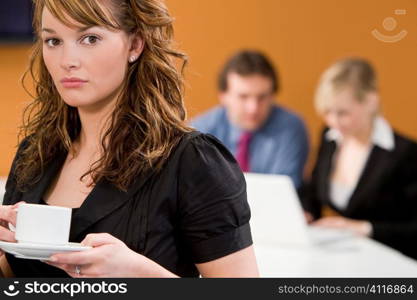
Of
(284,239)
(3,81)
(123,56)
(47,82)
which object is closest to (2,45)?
(3,81)

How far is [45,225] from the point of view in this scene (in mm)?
1000

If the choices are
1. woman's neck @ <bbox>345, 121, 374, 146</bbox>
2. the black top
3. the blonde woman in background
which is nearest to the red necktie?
the blonde woman in background

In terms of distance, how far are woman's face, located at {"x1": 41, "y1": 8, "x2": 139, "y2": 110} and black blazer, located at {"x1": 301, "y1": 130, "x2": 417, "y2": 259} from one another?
212 centimetres

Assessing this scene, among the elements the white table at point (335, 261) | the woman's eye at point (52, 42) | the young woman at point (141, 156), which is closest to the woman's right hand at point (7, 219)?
the young woman at point (141, 156)

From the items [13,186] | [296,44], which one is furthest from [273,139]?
[13,186]

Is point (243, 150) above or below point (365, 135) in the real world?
below

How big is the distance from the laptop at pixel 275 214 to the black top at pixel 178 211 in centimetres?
113

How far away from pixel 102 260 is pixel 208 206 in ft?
0.60

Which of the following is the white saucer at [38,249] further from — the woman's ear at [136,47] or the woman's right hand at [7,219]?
the woman's ear at [136,47]

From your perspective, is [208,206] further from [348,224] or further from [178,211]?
[348,224]

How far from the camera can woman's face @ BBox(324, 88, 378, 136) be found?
122 inches

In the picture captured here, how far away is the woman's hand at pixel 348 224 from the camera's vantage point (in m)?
2.82

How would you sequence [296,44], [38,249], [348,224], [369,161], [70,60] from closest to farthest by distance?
[38,249] → [70,60] → [348,224] → [369,161] → [296,44]

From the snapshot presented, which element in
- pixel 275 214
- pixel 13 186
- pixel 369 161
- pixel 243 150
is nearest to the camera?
pixel 13 186
